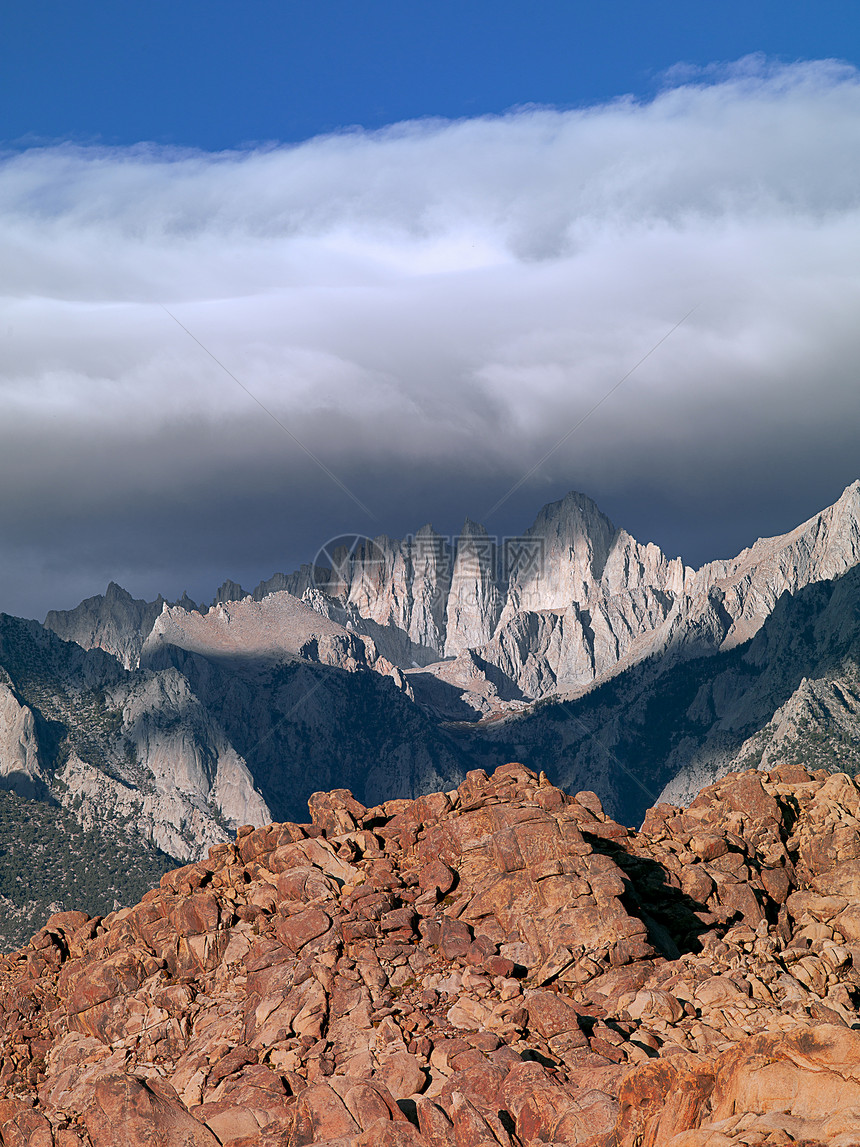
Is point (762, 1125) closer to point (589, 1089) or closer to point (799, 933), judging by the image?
point (589, 1089)

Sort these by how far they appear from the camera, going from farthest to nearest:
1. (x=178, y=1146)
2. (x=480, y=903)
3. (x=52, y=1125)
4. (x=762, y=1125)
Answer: (x=480, y=903) < (x=52, y=1125) < (x=178, y=1146) < (x=762, y=1125)

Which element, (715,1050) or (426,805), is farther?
(426,805)

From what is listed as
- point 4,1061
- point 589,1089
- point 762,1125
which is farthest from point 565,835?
point 4,1061

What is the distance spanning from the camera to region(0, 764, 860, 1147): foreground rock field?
42562 millimetres

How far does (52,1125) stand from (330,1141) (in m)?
19.4

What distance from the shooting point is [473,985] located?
184 feet

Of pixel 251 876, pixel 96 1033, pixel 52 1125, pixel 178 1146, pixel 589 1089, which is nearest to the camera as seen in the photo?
pixel 589 1089

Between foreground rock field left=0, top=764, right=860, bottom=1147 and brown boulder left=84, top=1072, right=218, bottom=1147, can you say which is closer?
foreground rock field left=0, top=764, right=860, bottom=1147

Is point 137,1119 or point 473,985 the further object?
point 473,985

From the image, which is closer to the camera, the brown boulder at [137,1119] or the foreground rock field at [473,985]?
the foreground rock field at [473,985]

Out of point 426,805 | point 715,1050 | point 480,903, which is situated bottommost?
point 715,1050

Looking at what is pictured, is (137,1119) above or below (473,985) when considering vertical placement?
below

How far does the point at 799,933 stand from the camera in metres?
64.6

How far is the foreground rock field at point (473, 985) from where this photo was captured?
140 ft
